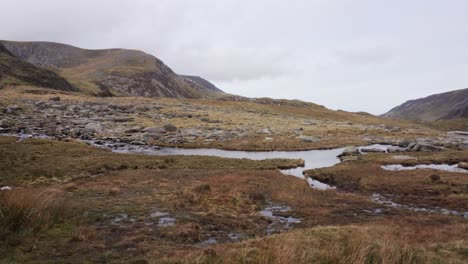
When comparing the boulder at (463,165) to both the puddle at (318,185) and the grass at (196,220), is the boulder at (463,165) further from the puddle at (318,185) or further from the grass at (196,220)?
the grass at (196,220)

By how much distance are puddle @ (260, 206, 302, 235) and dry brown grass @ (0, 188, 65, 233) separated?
10.5 m

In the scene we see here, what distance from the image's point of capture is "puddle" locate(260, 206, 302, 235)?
20016 mm

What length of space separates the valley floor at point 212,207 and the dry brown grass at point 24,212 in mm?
48

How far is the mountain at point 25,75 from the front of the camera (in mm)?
118000

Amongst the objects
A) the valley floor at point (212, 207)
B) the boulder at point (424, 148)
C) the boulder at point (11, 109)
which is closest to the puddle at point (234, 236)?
the valley floor at point (212, 207)

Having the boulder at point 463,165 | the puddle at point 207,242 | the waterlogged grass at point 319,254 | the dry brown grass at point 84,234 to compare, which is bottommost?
the puddle at point 207,242

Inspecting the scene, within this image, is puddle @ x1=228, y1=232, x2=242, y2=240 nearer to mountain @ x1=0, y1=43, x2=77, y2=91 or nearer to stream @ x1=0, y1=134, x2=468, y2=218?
stream @ x1=0, y1=134, x2=468, y2=218

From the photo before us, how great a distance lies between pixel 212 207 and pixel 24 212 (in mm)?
11233

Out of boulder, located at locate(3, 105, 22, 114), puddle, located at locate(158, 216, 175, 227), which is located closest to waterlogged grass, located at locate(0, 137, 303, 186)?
puddle, located at locate(158, 216, 175, 227)

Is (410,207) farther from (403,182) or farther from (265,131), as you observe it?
(265,131)

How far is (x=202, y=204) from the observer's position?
23406 mm

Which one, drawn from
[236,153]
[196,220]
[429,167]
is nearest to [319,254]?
[196,220]

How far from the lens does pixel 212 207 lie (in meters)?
22.9

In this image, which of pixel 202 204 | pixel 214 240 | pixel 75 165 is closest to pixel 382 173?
pixel 202 204
